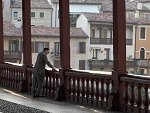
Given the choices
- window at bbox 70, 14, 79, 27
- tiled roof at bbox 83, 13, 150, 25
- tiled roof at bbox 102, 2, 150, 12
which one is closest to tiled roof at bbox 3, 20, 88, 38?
window at bbox 70, 14, 79, 27

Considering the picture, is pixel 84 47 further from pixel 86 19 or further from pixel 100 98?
pixel 100 98

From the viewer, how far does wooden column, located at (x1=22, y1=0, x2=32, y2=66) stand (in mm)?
15211

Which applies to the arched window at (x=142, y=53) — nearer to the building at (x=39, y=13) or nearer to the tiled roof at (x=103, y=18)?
the tiled roof at (x=103, y=18)

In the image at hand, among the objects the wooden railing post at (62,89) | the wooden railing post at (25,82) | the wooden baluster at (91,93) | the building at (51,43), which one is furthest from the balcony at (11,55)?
the wooden baluster at (91,93)

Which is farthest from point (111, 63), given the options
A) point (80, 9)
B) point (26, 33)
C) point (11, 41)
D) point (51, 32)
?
point (11, 41)

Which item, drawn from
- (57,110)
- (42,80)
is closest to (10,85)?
(42,80)

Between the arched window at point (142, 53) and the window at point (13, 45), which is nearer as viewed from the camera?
the arched window at point (142, 53)

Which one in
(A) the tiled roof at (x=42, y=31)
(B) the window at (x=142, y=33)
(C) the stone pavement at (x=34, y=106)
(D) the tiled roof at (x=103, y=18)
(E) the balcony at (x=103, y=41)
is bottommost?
(C) the stone pavement at (x=34, y=106)

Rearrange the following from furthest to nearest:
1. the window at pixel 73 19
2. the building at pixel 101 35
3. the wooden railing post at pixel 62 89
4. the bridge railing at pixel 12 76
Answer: the bridge railing at pixel 12 76 → the window at pixel 73 19 → the wooden railing post at pixel 62 89 → the building at pixel 101 35

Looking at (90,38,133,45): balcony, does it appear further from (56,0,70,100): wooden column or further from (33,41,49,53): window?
(33,41,49,53): window

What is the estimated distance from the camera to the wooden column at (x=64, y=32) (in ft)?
44.0

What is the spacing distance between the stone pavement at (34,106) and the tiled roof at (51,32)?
1734mm

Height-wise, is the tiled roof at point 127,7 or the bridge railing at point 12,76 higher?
the tiled roof at point 127,7

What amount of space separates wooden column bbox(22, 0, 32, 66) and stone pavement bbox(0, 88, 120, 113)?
56.2 inches
